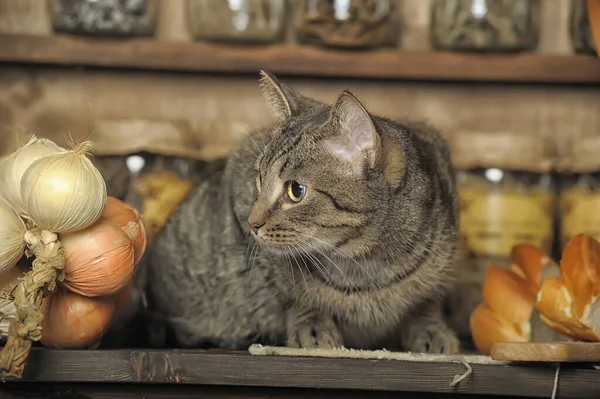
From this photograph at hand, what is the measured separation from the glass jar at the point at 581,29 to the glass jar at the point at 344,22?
45 centimetres

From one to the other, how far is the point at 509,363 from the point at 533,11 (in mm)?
1048

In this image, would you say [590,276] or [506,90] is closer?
[590,276]

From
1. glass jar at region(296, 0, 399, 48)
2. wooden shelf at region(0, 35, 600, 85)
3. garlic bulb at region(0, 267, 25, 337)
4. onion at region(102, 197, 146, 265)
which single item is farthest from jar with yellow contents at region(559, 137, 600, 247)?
garlic bulb at region(0, 267, 25, 337)

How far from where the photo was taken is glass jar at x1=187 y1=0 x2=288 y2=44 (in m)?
1.85

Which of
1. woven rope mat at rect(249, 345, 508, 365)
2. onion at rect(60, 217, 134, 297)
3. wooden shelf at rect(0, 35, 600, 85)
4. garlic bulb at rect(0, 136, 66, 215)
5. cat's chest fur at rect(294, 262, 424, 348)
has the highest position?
wooden shelf at rect(0, 35, 600, 85)

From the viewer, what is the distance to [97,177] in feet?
3.94

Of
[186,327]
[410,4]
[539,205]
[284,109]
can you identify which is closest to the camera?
[284,109]

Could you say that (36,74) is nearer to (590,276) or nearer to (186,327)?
(186,327)

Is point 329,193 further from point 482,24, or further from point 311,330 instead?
point 482,24

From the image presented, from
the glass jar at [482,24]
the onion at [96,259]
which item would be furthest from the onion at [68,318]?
the glass jar at [482,24]

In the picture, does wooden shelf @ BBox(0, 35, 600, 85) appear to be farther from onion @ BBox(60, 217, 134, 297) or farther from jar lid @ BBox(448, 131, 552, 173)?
onion @ BBox(60, 217, 134, 297)

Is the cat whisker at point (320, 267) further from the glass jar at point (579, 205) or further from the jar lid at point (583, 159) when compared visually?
the jar lid at point (583, 159)

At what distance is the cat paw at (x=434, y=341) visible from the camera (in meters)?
1.43

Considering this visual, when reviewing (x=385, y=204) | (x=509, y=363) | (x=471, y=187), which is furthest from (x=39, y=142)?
(x=471, y=187)
